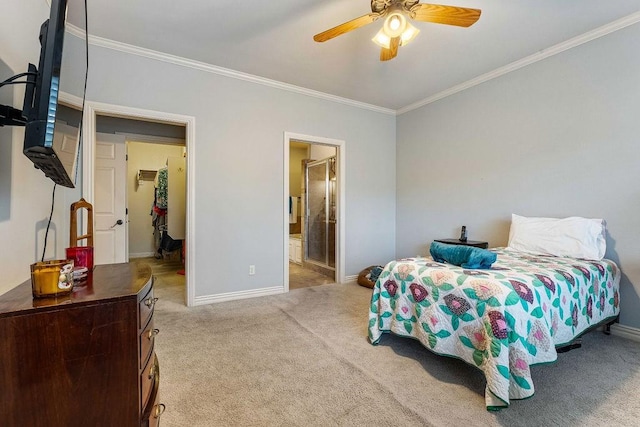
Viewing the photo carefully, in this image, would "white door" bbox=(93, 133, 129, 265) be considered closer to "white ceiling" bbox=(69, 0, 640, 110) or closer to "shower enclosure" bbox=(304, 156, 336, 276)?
"white ceiling" bbox=(69, 0, 640, 110)

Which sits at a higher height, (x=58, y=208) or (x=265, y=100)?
(x=265, y=100)

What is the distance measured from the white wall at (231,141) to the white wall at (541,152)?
1.29m

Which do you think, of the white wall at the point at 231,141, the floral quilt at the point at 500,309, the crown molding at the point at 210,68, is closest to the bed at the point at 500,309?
the floral quilt at the point at 500,309

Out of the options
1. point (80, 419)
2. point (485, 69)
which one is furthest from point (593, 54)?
point (80, 419)

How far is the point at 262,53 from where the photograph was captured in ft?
10.0

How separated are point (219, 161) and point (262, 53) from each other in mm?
1249

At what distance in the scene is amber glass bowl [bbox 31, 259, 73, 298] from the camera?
0.89 m

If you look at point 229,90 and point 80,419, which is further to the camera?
point 229,90

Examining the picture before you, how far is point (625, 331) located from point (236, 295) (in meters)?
3.74

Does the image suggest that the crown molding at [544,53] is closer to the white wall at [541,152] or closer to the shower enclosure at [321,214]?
the white wall at [541,152]

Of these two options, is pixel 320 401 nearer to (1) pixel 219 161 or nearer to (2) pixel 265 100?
(1) pixel 219 161

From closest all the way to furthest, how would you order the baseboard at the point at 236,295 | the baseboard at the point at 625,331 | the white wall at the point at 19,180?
the white wall at the point at 19,180 → the baseboard at the point at 625,331 → the baseboard at the point at 236,295

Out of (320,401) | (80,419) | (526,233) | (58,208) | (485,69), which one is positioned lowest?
(320,401)

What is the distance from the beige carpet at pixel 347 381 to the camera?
5.05ft
